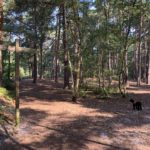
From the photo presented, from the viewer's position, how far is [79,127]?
11.3m

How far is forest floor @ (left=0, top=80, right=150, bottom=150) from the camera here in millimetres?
9328

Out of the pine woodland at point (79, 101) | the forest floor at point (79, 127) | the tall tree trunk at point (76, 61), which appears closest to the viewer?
the forest floor at point (79, 127)

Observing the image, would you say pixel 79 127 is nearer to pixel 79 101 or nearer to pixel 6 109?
pixel 6 109

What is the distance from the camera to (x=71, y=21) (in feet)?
62.8

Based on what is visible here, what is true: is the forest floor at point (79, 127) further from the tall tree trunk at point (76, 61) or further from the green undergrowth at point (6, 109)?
the tall tree trunk at point (76, 61)

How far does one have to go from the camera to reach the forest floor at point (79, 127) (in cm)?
933

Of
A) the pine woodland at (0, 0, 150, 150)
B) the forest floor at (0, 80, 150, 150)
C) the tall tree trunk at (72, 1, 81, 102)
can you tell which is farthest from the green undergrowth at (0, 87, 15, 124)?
the tall tree trunk at (72, 1, 81, 102)

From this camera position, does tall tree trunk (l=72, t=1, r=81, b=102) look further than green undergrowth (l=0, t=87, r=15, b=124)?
Yes

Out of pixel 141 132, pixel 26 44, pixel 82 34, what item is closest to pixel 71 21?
pixel 82 34

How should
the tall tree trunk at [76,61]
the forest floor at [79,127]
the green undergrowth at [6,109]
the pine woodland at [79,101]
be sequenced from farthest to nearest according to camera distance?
the tall tree trunk at [76,61] → the green undergrowth at [6,109] → the pine woodland at [79,101] → the forest floor at [79,127]

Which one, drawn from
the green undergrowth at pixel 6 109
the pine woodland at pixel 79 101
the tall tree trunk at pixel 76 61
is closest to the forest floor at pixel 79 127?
the pine woodland at pixel 79 101

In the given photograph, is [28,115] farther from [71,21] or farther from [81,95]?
[71,21]

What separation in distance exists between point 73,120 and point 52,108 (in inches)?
106

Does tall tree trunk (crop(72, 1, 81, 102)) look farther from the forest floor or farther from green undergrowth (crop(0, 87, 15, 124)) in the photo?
green undergrowth (crop(0, 87, 15, 124))
